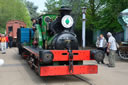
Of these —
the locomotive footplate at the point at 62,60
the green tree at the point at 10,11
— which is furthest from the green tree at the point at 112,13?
the green tree at the point at 10,11

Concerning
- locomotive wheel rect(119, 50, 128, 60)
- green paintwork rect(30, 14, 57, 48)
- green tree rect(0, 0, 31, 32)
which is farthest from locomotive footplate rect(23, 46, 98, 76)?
green tree rect(0, 0, 31, 32)

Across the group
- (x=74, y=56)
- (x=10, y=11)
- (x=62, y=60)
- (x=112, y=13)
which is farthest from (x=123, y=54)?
(x=10, y=11)

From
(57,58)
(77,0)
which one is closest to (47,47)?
(57,58)

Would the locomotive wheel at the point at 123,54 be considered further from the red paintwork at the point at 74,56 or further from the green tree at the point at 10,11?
the green tree at the point at 10,11

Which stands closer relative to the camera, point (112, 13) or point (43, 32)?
point (43, 32)

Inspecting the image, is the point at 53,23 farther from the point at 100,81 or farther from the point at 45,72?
the point at 100,81

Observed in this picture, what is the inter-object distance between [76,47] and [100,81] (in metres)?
1.52

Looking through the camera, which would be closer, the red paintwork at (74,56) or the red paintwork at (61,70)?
the red paintwork at (61,70)

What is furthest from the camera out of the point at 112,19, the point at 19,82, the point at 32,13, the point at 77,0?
the point at 32,13

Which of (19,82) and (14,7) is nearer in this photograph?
(19,82)

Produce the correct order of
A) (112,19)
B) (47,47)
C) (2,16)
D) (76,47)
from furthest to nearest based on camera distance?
(2,16) < (112,19) < (47,47) < (76,47)

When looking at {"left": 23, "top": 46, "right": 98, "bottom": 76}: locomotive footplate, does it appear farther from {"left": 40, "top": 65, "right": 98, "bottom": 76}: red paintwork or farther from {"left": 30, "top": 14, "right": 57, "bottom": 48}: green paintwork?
{"left": 30, "top": 14, "right": 57, "bottom": 48}: green paintwork

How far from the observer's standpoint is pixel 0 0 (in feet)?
128

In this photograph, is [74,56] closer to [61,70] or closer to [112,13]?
[61,70]
